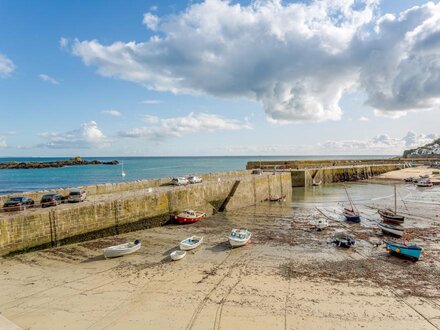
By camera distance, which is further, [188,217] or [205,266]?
[188,217]

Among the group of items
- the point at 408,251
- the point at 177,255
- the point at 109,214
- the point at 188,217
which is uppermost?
the point at 109,214

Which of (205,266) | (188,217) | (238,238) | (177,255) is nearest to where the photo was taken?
(205,266)

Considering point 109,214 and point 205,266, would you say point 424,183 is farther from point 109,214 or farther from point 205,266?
point 109,214

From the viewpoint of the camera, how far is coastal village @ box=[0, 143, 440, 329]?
36.4 ft

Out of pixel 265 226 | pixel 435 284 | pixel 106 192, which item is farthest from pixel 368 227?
pixel 106 192

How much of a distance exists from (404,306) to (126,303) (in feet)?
36.7

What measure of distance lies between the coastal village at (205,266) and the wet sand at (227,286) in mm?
55

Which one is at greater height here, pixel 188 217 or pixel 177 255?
pixel 188 217

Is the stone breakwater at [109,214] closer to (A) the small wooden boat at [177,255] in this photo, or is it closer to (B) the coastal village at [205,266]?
(B) the coastal village at [205,266]

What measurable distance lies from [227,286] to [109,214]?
12036 mm

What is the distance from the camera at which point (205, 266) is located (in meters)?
16.0

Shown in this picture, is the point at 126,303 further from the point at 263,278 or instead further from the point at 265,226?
the point at 265,226

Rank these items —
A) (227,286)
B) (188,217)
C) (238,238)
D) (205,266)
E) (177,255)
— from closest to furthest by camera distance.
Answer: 1. (227,286)
2. (205,266)
3. (177,255)
4. (238,238)
5. (188,217)

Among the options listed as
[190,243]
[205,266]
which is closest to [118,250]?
[190,243]
